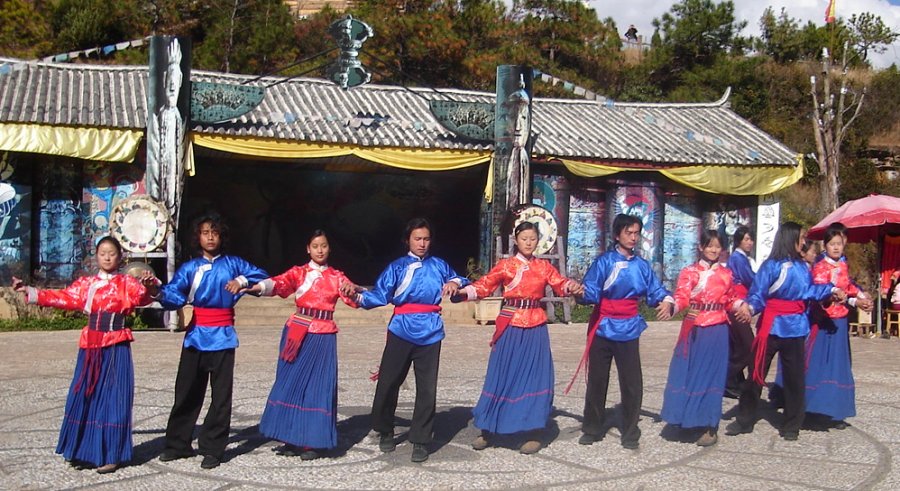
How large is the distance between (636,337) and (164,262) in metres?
9.40

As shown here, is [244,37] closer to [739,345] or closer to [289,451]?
[739,345]

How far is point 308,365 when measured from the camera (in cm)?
555

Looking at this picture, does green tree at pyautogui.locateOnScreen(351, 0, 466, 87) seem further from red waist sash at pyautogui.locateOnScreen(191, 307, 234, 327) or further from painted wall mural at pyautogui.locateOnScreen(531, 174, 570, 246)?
red waist sash at pyautogui.locateOnScreen(191, 307, 234, 327)

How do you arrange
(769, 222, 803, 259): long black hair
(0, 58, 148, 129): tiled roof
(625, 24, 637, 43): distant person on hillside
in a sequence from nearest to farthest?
(769, 222, 803, 259): long black hair < (0, 58, 148, 129): tiled roof < (625, 24, 637, 43): distant person on hillside

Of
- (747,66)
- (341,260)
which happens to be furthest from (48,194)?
(747,66)

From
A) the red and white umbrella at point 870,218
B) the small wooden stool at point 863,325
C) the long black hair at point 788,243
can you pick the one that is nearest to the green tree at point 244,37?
the red and white umbrella at point 870,218

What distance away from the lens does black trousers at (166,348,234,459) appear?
5316 millimetres

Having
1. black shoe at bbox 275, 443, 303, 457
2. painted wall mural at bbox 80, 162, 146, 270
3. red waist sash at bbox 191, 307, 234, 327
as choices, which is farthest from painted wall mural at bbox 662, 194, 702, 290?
red waist sash at bbox 191, 307, 234, 327

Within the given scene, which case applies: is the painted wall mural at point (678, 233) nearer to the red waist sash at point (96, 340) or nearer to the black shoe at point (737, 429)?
the black shoe at point (737, 429)

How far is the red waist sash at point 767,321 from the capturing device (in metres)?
6.34

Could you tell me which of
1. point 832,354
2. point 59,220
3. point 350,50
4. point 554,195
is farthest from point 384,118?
point 832,354

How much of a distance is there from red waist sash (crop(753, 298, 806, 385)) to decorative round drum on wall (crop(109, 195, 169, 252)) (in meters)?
7.67

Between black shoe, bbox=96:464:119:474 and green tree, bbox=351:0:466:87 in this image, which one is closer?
black shoe, bbox=96:464:119:474

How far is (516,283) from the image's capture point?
19.5 feet
